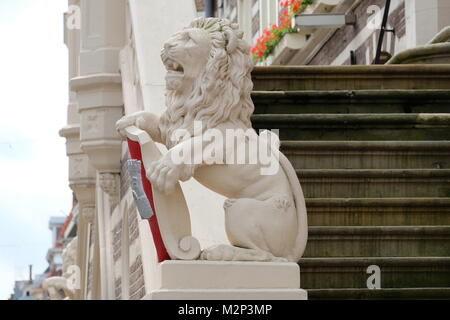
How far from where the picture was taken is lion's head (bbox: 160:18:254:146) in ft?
27.5

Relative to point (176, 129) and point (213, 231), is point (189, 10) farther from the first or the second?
point (176, 129)

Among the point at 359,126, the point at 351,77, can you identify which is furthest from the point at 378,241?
the point at 351,77

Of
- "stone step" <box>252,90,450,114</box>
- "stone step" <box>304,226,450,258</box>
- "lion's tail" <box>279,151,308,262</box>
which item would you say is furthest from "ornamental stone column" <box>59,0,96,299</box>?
"lion's tail" <box>279,151,308,262</box>

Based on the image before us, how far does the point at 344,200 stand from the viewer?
34.2 feet

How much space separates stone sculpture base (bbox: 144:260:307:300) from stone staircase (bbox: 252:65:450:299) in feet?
5.42

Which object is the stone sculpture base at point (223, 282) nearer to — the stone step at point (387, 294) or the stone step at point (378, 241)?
the stone step at point (387, 294)

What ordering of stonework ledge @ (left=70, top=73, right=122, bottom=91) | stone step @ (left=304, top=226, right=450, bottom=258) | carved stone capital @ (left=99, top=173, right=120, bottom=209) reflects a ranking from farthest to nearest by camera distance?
1. carved stone capital @ (left=99, top=173, right=120, bottom=209)
2. stonework ledge @ (left=70, top=73, right=122, bottom=91)
3. stone step @ (left=304, top=226, right=450, bottom=258)

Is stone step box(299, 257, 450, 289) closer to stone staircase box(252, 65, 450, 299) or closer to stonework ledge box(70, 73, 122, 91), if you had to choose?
stone staircase box(252, 65, 450, 299)

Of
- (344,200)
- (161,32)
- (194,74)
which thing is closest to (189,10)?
(161,32)

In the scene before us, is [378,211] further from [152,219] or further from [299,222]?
[152,219]

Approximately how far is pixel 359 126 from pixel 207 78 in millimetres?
3210

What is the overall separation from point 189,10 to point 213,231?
3096mm

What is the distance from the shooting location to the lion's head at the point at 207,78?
8375 millimetres

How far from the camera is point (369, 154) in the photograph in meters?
11.0
